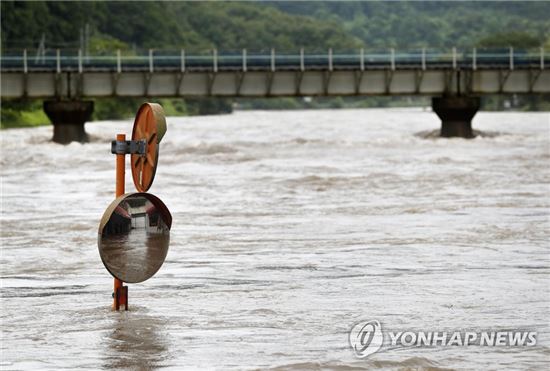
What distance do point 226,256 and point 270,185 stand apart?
21.5 meters

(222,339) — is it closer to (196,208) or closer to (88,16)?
(196,208)

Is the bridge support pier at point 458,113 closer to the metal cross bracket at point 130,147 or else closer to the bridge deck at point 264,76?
the bridge deck at point 264,76

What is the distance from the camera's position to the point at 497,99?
643ft

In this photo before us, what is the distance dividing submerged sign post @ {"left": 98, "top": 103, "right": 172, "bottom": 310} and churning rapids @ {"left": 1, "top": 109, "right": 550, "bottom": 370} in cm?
72

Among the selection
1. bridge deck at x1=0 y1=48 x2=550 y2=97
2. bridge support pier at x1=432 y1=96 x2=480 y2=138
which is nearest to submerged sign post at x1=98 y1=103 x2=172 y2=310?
bridge deck at x1=0 y1=48 x2=550 y2=97

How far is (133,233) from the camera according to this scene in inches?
616

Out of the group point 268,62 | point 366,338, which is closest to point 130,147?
point 366,338

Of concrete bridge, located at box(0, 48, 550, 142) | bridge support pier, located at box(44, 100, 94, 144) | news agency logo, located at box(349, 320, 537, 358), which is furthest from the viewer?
concrete bridge, located at box(0, 48, 550, 142)

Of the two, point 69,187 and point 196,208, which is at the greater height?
point 69,187

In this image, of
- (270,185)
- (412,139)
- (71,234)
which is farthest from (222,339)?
(412,139)

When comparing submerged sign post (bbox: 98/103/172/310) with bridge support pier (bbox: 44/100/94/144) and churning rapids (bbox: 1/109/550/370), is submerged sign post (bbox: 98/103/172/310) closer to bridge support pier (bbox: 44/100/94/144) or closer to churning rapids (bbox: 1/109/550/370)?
churning rapids (bbox: 1/109/550/370)

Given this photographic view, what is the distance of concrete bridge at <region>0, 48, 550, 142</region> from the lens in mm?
84312

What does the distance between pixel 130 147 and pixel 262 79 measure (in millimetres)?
70213

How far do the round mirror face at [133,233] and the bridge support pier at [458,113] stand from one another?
70.4 metres
